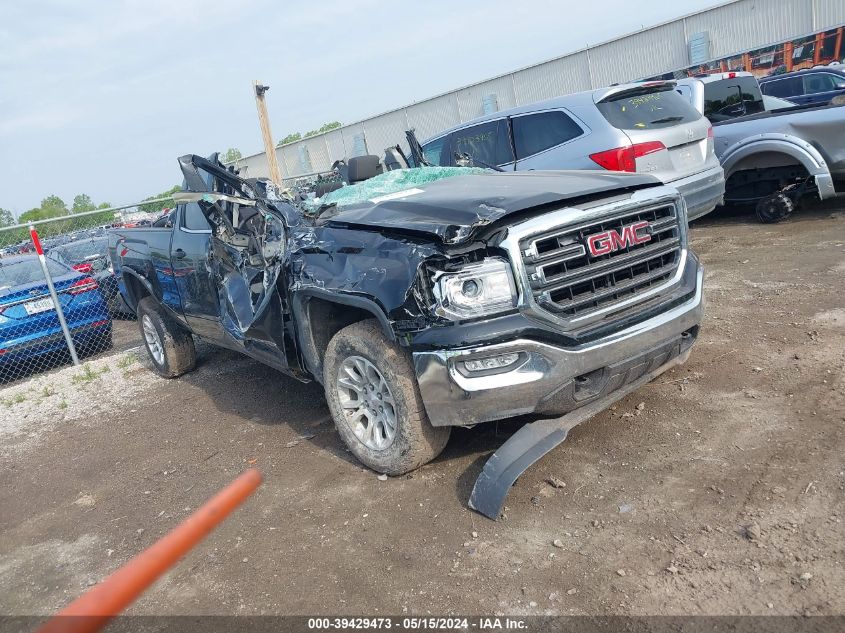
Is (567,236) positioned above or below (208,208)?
below

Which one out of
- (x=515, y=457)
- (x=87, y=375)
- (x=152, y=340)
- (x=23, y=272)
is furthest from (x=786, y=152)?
(x=23, y=272)

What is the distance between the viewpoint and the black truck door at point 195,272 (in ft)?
17.2

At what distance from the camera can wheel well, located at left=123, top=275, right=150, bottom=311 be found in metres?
6.89

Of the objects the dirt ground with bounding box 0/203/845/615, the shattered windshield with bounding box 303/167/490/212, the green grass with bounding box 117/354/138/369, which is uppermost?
the shattered windshield with bounding box 303/167/490/212

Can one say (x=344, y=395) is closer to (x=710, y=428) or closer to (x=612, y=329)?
(x=612, y=329)

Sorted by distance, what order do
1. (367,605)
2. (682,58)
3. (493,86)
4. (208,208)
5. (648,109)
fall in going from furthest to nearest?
(493,86), (682,58), (648,109), (208,208), (367,605)

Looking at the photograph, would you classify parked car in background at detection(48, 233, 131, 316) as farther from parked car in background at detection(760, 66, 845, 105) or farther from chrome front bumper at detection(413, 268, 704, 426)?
parked car in background at detection(760, 66, 845, 105)

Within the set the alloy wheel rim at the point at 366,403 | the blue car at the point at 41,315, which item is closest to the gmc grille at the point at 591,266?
the alloy wheel rim at the point at 366,403

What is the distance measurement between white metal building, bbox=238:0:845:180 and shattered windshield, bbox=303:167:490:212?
38.7ft

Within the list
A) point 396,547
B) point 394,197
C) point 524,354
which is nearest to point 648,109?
point 394,197

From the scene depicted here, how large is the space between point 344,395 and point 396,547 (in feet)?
3.30

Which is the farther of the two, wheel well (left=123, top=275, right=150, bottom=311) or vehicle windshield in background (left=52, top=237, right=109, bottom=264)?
vehicle windshield in background (left=52, top=237, right=109, bottom=264)

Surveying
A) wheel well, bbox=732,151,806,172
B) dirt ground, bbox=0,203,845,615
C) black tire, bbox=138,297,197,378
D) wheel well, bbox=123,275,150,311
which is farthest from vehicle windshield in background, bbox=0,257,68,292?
wheel well, bbox=732,151,806,172

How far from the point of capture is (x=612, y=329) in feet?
11.0
